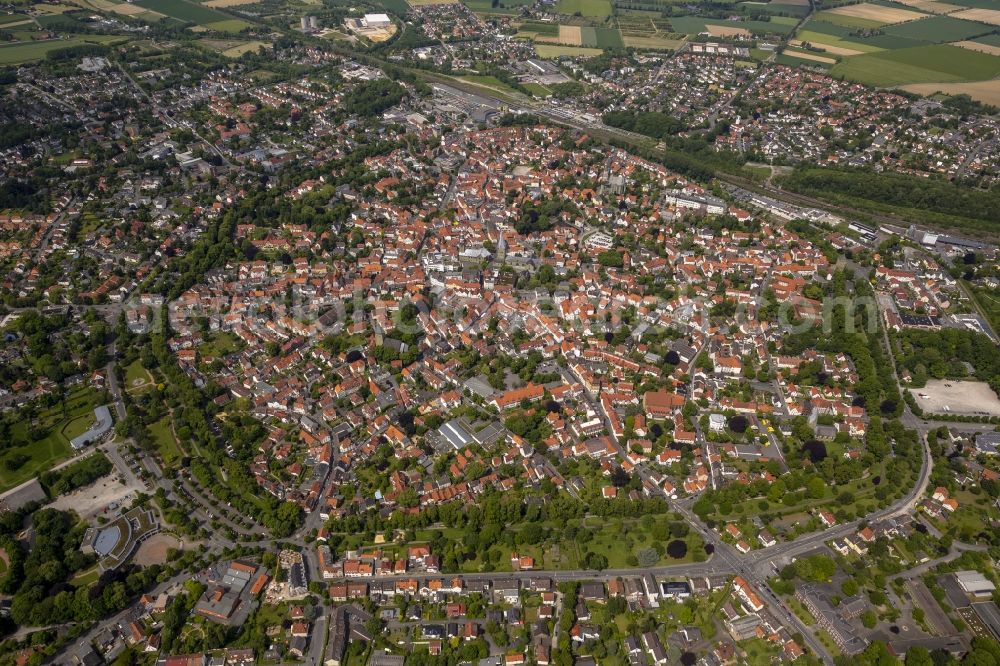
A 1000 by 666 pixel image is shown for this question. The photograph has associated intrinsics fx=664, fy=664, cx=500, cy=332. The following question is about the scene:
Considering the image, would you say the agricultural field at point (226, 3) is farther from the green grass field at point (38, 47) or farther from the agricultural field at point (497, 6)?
the agricultural field at point (497, 6)

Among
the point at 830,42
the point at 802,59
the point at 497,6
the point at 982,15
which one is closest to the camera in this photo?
the point at 802,59

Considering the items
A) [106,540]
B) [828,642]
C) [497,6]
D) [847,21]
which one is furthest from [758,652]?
[497,6]

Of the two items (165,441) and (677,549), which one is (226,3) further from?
(677,549)

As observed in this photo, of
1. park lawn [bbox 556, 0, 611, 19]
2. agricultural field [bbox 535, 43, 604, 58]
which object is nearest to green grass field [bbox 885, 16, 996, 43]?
park lawn [bbox 556, 0, 611, 19]

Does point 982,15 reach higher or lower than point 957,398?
higher

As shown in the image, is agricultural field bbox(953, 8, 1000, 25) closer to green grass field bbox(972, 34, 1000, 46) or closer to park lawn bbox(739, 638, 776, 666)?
green grass field bbox(972, 34, 1000, 46)

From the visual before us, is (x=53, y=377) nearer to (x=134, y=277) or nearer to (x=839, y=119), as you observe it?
(x=134, y=277)

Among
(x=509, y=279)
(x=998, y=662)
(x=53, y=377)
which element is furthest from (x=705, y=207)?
(x=53, y=377)
